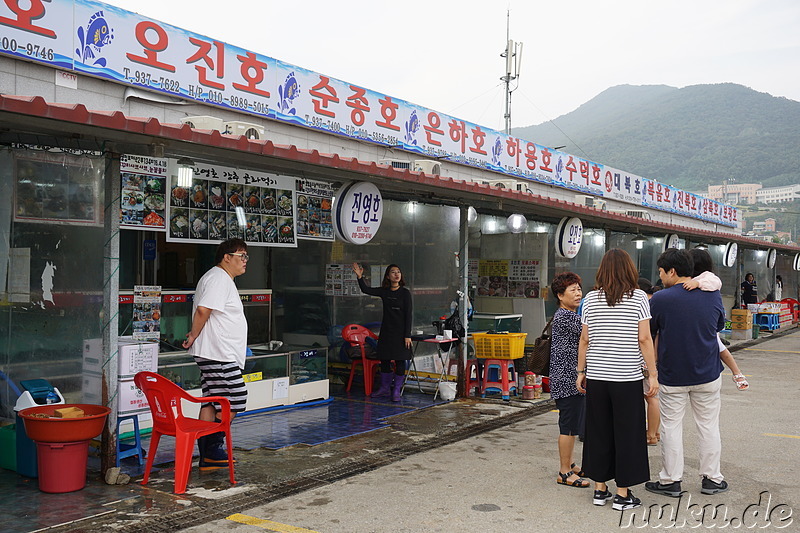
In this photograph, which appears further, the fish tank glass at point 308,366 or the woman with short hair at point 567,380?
the fish tank glass at point 308,366

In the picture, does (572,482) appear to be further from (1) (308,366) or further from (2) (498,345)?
(1) (308,366)

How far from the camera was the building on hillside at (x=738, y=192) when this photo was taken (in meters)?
91.1

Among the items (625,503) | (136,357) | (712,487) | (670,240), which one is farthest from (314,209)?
(670,240)

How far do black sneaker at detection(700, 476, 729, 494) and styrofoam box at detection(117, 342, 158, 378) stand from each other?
182 inches

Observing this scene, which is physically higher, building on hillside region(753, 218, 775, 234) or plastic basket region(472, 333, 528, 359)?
building on hillside region(753, 218, 775, 234)

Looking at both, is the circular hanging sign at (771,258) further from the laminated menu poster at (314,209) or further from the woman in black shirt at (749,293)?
the laminated menu poster at (314,209)

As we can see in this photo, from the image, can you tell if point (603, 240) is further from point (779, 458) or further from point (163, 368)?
point (163, 368)

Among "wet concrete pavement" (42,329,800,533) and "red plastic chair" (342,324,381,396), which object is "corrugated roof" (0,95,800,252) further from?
"wet concrete pavement" (42,329,800,533)

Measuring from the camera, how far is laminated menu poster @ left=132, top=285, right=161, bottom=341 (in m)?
6.77

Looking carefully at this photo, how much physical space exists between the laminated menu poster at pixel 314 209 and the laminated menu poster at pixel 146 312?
5.54ft

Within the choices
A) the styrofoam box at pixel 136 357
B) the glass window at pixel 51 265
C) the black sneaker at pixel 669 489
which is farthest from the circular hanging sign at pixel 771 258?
the glass window at pixel 51 265

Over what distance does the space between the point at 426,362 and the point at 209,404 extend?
17.2ft

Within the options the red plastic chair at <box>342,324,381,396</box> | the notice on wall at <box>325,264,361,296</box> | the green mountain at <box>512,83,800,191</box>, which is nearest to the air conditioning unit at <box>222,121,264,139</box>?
the notice on wall at <box>325,264,361,296</box>

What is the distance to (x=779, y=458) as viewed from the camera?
6699 mm
